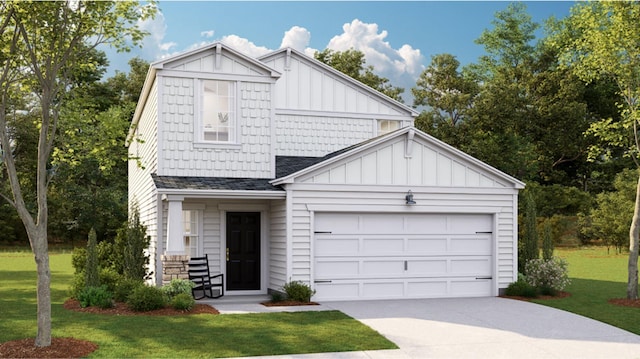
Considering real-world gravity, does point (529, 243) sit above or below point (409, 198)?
below

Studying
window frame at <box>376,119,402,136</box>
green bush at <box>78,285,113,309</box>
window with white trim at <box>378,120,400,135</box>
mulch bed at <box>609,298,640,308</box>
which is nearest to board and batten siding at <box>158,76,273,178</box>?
green bush at <box>78,285,113,309</box>

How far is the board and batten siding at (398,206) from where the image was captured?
15680 millimetres

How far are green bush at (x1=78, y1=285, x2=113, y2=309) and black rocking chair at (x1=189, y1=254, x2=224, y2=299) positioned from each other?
2.04 m

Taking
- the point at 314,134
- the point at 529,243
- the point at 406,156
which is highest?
the point at 314,134

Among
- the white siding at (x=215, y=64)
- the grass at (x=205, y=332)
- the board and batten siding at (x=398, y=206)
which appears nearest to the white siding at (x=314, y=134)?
the white siding at (x=215, y=64)

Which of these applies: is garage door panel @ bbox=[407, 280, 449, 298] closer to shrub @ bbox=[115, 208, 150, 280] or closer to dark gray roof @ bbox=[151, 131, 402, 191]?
dark gray roof @ bbox=[151, 131, 402, 191]

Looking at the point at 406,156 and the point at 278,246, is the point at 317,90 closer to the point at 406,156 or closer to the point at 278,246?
the point at 406,156

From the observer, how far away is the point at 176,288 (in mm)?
14406

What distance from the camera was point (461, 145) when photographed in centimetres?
4050

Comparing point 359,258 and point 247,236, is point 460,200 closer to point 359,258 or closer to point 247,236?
point 359,258

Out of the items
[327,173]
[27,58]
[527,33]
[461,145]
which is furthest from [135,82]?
[27,58]

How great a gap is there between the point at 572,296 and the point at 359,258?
223 inches

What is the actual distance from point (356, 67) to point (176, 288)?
94.6 feet

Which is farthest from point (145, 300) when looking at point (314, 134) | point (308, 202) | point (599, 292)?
point (599, 292)
